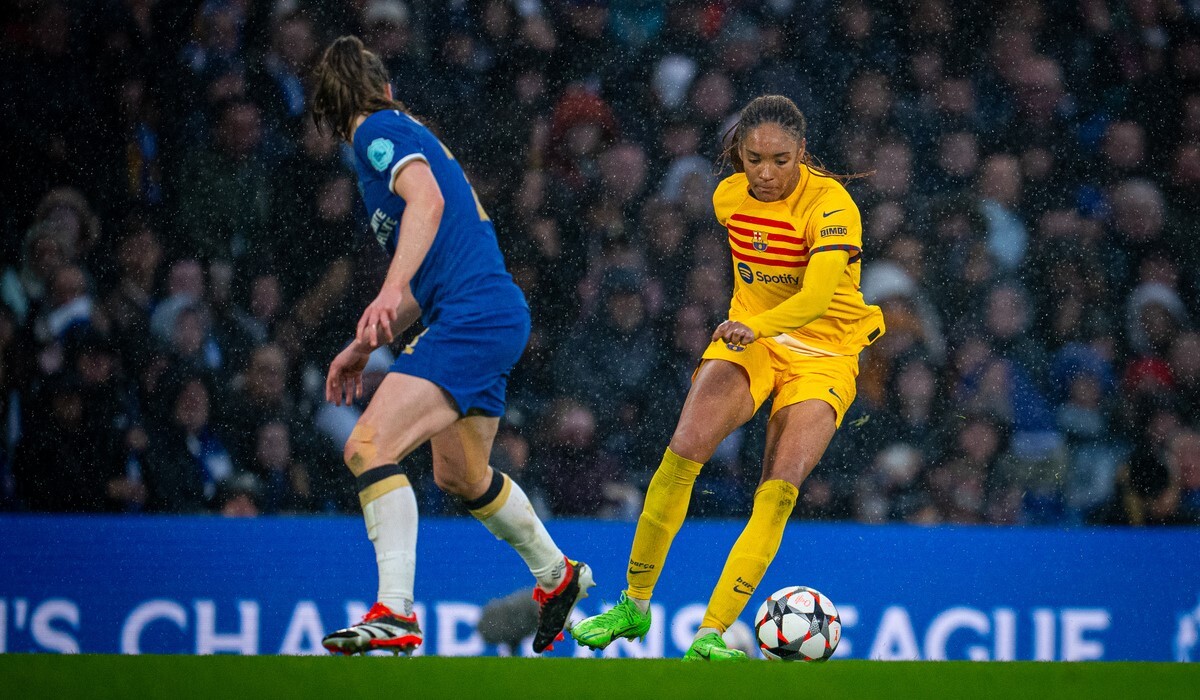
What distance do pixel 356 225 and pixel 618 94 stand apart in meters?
1.38

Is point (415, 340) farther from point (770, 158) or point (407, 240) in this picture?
point (770, 158)

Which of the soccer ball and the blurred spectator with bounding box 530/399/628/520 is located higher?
the blurred spectator with bounding box 530/399/628/520

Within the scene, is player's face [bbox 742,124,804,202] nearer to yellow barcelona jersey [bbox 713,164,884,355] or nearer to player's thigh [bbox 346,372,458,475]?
yellow barcelona jersey [bbox 713,164,884,355]

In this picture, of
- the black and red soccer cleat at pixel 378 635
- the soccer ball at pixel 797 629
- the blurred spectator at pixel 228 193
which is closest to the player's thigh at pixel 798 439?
the soccer ball at pixel 797 629

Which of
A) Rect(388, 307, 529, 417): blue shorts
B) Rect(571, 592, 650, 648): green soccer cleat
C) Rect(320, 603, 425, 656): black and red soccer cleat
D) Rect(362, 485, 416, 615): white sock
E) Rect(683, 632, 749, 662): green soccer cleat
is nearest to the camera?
Rect(320, 603, 425, 656): black and red soccer cleat

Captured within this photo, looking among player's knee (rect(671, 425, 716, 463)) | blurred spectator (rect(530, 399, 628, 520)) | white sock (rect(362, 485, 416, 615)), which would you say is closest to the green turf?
white sock (rect(362, 485, 416, 615))

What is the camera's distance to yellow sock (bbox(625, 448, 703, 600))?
4.26 metres

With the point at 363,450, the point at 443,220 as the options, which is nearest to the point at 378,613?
the point at 363,450

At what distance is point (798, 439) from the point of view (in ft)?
13.7

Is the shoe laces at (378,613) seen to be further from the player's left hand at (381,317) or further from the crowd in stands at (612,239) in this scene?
the crowd in stands at (612,239)

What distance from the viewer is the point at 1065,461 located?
6527 mm

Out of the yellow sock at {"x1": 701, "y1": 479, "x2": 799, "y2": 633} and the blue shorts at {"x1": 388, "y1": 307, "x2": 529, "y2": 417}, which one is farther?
the yellow sock at {"x1": 701, "y1": 479, "x2": 799, "y2": 633}

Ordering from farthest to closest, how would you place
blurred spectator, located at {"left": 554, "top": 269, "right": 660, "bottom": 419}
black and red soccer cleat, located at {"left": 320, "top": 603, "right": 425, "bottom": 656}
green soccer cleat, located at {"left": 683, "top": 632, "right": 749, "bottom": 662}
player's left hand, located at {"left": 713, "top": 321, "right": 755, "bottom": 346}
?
blurred spectator, located at {"left": 554, "top": 269, "right": 660, "bottom": 419}
green soccer cleat, located at {"left": 683, "top": 632, "right": 749, "bottom": 662}
player's left hand, located at {"left": 713, "top": 321, "right": 755, "bottom": 346}
black and red soccer cleat, located at {"left": 320, "top": 603, "right": 425, "bottom": 656}

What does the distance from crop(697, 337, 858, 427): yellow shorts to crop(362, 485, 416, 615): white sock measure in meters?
1.22
